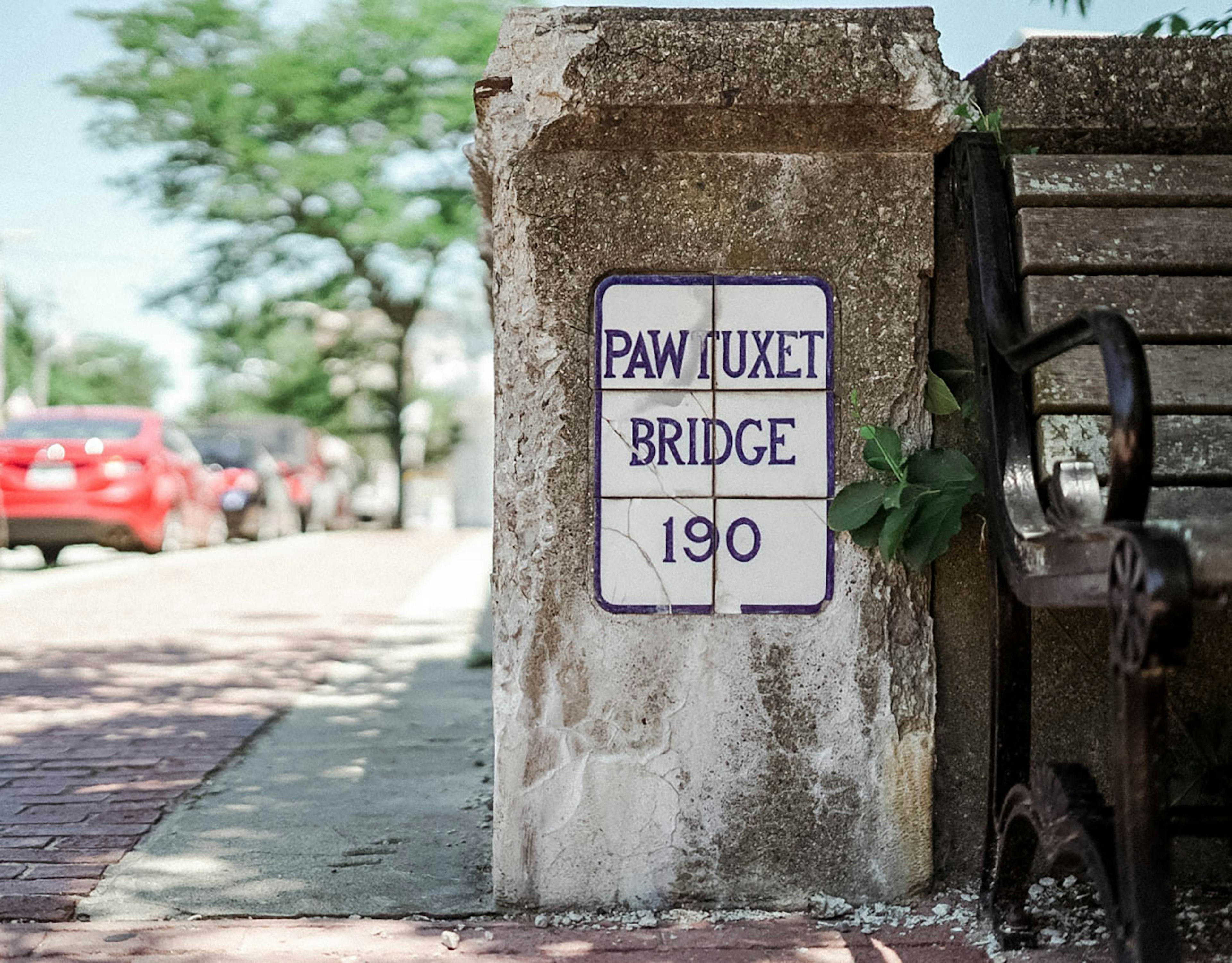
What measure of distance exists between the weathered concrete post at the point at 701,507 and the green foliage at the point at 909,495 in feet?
0.24

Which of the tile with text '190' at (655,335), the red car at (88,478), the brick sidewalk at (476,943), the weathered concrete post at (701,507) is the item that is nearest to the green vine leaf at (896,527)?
the weathered concrete post at (701,507)

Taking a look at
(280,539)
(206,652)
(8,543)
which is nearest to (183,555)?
(8,543)

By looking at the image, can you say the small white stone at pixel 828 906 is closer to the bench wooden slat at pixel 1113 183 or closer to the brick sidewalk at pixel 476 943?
the brick sidewalk at pixel 476 943

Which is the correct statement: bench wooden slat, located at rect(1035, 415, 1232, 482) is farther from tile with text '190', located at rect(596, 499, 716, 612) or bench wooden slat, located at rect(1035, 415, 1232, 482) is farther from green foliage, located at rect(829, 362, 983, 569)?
tile with text '190', located at rect(596, 499, 716, 612)

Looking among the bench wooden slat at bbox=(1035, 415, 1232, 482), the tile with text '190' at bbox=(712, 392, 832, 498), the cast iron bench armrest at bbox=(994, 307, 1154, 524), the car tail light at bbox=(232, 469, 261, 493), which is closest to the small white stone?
the tile with text '190' at bbox=(712, 392, 832, 498)

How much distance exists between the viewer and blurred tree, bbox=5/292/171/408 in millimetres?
63562

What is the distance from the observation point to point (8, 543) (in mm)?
12062

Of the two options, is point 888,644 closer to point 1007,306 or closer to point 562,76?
point 1007,306

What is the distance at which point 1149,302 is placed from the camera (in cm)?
246

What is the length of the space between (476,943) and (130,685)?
3.89m

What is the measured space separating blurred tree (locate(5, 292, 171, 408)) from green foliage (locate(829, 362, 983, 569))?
52042 mm

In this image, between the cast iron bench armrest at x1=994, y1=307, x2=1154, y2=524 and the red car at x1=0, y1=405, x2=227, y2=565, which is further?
the red car at x1=0, y1=405, x2=227, y2=565

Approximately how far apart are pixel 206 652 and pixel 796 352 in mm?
5187

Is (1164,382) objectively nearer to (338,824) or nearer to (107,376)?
(338,824)
